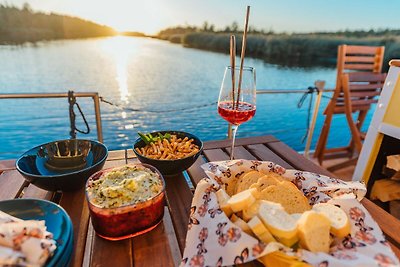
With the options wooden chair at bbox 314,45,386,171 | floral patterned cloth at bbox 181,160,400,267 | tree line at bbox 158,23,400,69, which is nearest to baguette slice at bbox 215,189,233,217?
floral patterned cloth at bbox 181,160,400,267

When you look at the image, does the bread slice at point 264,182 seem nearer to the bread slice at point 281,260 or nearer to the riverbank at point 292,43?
the bread slice at point 281,260

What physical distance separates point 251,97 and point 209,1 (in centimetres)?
1118

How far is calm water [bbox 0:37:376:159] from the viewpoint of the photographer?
17.6 feet

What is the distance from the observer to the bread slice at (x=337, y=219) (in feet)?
1.89

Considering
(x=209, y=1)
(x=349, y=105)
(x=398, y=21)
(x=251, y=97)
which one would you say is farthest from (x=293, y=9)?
(x=251, y=97)

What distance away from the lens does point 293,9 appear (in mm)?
10555

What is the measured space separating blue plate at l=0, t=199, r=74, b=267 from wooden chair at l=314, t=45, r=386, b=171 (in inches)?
111

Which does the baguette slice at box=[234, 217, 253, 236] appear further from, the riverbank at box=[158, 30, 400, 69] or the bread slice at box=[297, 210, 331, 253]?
the riverbank at box=[158, 30, 400, 69]

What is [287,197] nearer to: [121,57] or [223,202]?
[223,202]

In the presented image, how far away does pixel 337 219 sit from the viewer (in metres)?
0.60

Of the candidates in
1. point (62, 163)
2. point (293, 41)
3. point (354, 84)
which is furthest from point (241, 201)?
point (293, 41)

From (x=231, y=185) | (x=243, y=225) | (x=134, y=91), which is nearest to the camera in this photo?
(x=243, y=225)

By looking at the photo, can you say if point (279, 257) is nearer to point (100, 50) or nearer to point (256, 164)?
point (256, 164)

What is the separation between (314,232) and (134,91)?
29.6ft
